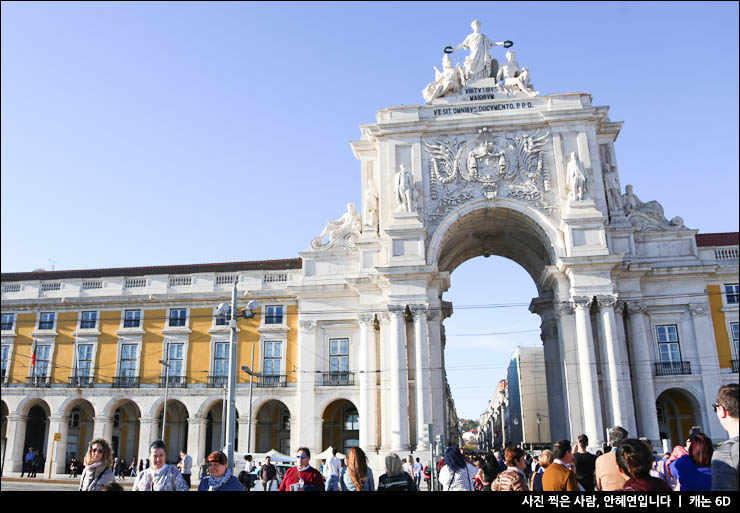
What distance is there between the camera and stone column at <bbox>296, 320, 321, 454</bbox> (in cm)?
3631

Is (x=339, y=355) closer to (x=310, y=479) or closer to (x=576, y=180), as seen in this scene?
(x=576, y=180)

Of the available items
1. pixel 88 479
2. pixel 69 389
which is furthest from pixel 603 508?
pixel 69 389

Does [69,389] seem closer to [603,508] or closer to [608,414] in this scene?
[608,414]

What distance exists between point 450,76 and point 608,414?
72.0ft

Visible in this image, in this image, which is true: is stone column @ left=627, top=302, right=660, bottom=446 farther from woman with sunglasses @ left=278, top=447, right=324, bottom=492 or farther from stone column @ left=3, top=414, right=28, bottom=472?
stone column @ left=3, top=414, right=28, bottom=472

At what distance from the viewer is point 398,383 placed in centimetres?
3356

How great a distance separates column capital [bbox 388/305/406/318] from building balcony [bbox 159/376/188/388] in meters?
14.4

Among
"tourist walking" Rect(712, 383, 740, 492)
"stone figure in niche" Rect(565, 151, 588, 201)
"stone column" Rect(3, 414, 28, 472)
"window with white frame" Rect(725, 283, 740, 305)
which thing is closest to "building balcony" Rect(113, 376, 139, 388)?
"stone column" Rect(3, 414, 28, 472)

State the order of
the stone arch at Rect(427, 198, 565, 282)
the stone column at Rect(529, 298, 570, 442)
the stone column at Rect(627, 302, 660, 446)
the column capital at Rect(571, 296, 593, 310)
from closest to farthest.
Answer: the stone column at Rect(627, 302, 660, 446) → the column capital at Rect(571, 296, 593, 310) → the stone arch at Rect(427, 198, 565, 282) → the stone column at Rect(529, 298, 570, 442)

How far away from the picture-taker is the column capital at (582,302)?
33.8 m

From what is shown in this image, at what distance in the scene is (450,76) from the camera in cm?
3991

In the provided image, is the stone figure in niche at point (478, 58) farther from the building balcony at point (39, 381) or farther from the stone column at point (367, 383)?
the building balcony at point (39, 381)

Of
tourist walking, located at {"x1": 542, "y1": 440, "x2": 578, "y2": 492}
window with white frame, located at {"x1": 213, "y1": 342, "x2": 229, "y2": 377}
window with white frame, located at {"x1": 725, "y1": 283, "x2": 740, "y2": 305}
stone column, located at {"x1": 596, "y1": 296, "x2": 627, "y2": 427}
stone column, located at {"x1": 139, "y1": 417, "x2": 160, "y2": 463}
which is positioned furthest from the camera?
window with white frame, located at {"x1": 213, "y1": 342, "x2": 229, "y2": 377}

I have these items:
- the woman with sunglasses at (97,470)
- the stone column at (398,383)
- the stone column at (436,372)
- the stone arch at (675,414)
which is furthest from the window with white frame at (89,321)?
the woman with sunglasses at (97,470)
